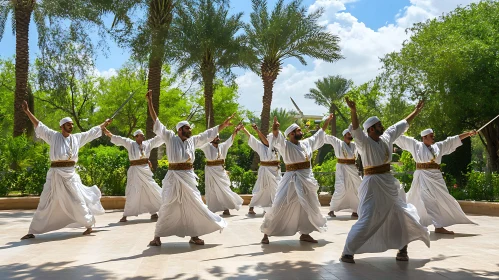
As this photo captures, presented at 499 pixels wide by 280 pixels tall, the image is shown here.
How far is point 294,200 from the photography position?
9.16 metres

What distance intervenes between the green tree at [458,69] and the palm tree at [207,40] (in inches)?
320

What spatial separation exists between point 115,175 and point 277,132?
981 cm

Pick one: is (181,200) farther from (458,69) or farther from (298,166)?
(458,69)

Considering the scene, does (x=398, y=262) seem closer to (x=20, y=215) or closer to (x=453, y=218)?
(x=453, y=218)

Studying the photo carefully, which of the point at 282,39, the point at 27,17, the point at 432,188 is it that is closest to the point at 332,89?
the point at 282,39

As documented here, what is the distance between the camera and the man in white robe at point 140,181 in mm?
13273

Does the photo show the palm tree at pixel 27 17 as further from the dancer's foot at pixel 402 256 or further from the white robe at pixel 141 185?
the dancer's foot at pixel 402 256

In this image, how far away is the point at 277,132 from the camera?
30.0 ft

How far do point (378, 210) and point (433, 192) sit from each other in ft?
12.0

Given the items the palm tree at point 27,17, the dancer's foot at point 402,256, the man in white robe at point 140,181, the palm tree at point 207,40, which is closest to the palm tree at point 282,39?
the palm tree at point 207,40

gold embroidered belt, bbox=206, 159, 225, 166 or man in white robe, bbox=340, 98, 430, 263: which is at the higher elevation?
gold embroidered belt, bbox=206, 159, 225, 166

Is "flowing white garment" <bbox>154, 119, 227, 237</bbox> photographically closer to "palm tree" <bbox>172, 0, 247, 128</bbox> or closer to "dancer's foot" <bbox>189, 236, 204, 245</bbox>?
"dancer's foot" <bbox>189, 236, 204, 245</bbox>

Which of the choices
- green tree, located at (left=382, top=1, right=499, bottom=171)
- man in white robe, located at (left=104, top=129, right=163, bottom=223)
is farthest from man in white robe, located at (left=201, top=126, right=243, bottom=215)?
green tree, located at (left=382, top=1, right=499, bottom=171)

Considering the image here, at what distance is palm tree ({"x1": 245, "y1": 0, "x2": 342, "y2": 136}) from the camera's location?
25.2 metres
